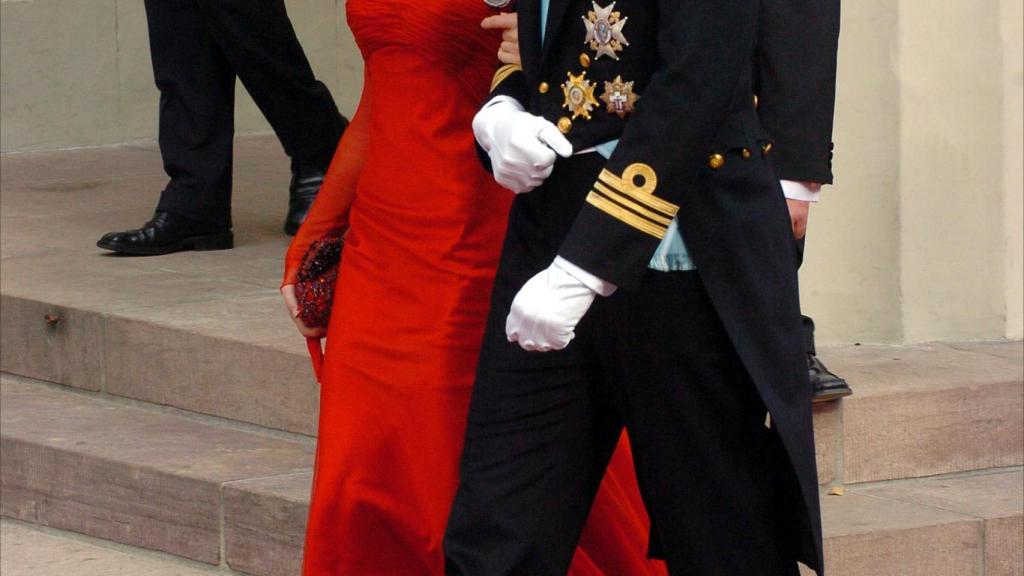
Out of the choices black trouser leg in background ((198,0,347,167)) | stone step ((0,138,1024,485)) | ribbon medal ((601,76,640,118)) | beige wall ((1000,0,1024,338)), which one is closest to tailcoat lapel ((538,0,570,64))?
ribbon medal ((601,76,640,118))

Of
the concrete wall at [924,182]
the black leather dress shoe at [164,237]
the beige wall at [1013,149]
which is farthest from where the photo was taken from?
the black leather dress shoe at [164,237]

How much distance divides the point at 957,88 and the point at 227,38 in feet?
7.30

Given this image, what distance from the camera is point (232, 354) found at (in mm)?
4453

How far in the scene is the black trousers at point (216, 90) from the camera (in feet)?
17.7

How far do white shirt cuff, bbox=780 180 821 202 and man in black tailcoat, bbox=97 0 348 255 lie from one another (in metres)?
2.66

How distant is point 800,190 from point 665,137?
3.19 feet

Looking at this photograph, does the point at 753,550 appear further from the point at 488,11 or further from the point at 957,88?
the point at 957,88

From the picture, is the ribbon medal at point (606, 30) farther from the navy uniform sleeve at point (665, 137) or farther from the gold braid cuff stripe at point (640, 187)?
the gold braid cuff stripe at point (640, 187)

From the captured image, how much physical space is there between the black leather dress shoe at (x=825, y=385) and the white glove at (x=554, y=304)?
5.59ft

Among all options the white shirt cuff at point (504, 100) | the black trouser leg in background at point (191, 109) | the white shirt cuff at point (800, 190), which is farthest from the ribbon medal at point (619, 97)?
the black trouser leg in background at point (191, 109)

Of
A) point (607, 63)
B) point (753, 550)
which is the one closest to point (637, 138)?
point (607, 63)

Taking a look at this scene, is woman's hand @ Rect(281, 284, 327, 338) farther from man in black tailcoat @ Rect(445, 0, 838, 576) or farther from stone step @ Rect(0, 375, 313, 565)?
stone step @ Rect(0, 375, 313, 565)

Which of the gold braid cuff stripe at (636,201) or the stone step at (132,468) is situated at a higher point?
the gold braid cuff stripe at (636,201)

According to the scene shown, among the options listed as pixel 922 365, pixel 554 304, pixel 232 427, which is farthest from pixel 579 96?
pixel 232 427
